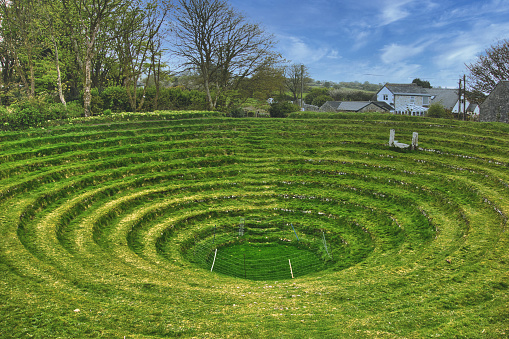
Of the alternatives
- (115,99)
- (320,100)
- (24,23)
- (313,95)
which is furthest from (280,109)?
(313,95)

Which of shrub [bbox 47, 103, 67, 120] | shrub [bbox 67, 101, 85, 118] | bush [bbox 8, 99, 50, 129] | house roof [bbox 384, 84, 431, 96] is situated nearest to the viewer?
bush [bbox 8, 99, 50, 129]

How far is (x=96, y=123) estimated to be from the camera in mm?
Result: 22438

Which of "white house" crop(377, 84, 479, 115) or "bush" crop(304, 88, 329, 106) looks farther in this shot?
"bush" crop(304, 88, 329, 106)

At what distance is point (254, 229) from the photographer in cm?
1361

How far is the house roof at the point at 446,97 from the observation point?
6545cm

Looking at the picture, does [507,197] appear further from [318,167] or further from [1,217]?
[1,217]

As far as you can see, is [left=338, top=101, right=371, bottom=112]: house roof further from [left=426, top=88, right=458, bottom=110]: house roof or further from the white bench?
the white bench

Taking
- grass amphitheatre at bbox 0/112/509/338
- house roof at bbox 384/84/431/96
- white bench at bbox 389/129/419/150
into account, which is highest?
house roof at bbox 384/84/431/96

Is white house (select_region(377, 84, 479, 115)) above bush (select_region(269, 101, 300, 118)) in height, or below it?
above

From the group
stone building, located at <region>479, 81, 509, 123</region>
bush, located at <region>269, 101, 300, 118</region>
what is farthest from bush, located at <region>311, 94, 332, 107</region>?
stone building, located at <region>479, 81, 509, 123</region>

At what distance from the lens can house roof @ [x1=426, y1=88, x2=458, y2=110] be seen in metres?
65.4

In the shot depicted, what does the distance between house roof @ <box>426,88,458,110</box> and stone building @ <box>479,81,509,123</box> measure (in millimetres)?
31303

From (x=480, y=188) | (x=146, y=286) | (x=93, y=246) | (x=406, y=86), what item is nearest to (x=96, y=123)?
(x=93, y=246)

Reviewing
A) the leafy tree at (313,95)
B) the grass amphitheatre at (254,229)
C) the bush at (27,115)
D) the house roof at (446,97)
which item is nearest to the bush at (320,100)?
the leafy tree at (313,95)
